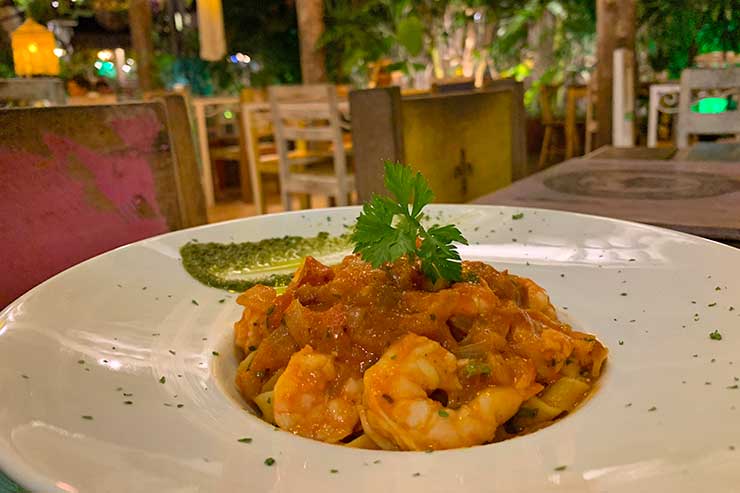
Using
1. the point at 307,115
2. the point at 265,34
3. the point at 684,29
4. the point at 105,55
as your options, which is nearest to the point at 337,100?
the point at 307,115

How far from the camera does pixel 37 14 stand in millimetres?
8359

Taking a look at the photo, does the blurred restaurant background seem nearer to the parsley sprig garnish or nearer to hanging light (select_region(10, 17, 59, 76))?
hanging light (select_region(10, 17, 59, 76))

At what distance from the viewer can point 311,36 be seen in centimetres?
654

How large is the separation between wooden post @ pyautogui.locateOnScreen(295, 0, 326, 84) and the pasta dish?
19.6ft

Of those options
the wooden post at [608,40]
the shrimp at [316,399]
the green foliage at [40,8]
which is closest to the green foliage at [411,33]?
the wooden post at [608,40]

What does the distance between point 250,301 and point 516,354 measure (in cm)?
39

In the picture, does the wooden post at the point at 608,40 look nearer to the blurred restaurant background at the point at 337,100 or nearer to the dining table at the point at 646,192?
the blurred restaurant background at the point at 337,100

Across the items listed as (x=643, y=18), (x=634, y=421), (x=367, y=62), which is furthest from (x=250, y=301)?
(x=643, y=18)

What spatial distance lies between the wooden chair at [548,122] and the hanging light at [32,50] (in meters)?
6.33

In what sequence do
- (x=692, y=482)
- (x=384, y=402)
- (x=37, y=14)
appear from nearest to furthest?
(x=692, y=482)
(x=384, y=402)
(x=37, y=14)

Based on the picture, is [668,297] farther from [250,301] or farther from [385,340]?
[250,301]

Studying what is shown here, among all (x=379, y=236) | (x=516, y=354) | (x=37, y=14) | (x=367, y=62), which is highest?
(x=37, y=14)

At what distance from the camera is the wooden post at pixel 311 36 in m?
6.52

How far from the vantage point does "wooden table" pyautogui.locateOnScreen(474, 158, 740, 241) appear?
1.20 m
